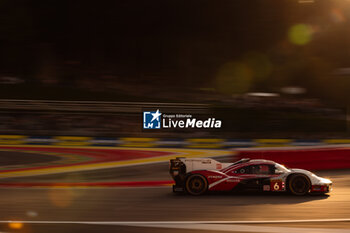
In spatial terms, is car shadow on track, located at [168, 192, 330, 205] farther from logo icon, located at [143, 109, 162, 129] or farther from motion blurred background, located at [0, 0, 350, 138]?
motion blurred background, located at [0, 0, 350, 138]

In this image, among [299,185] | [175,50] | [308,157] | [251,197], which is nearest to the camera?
[251,197]

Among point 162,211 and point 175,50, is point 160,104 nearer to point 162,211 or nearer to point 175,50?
point 175,50

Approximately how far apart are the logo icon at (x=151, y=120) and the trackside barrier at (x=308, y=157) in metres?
11.0

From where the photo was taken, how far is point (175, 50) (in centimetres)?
4172

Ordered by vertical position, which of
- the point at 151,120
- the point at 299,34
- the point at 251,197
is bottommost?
the point at 251,197

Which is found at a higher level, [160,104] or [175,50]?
[175,50]

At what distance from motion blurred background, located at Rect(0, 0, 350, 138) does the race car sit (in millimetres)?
21415

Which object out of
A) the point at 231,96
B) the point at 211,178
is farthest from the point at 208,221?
the point at 231,96

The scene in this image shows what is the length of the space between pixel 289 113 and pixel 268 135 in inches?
98.0

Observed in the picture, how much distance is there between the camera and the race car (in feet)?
34.7

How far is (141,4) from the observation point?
4006cm

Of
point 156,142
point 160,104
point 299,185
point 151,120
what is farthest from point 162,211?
point 160,104

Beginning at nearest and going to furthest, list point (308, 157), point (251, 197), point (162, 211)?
point (162, 211) < point (251, 197) < point (308, 157)

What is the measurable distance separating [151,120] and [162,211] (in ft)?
57.5
